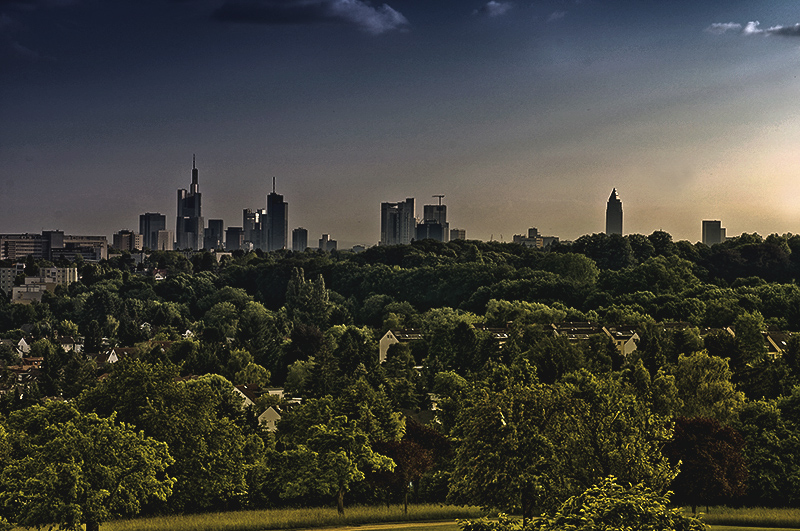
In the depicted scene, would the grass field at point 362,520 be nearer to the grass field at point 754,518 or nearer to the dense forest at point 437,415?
the grass field at point 754,518

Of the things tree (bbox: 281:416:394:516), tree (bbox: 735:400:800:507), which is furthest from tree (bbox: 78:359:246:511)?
tree (bbox: 735:400:800:507)

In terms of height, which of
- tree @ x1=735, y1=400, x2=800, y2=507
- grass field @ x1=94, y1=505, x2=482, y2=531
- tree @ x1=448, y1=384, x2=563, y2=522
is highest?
tree @ x1=448, y1=384, x2=563, y2=522

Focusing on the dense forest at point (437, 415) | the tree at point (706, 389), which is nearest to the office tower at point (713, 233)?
the dense forest at point (437, 415)

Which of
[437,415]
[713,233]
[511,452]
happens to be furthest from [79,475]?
[713,233]

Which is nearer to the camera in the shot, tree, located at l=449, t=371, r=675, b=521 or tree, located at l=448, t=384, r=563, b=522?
tree, located at l=449, t=371, r=675, b=521

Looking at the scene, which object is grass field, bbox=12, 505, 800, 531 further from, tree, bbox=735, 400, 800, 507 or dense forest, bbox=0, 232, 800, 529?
tree, bbox=735, 400, 800, 507

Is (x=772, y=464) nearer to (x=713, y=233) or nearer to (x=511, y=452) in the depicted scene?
(x=511, y=452)
